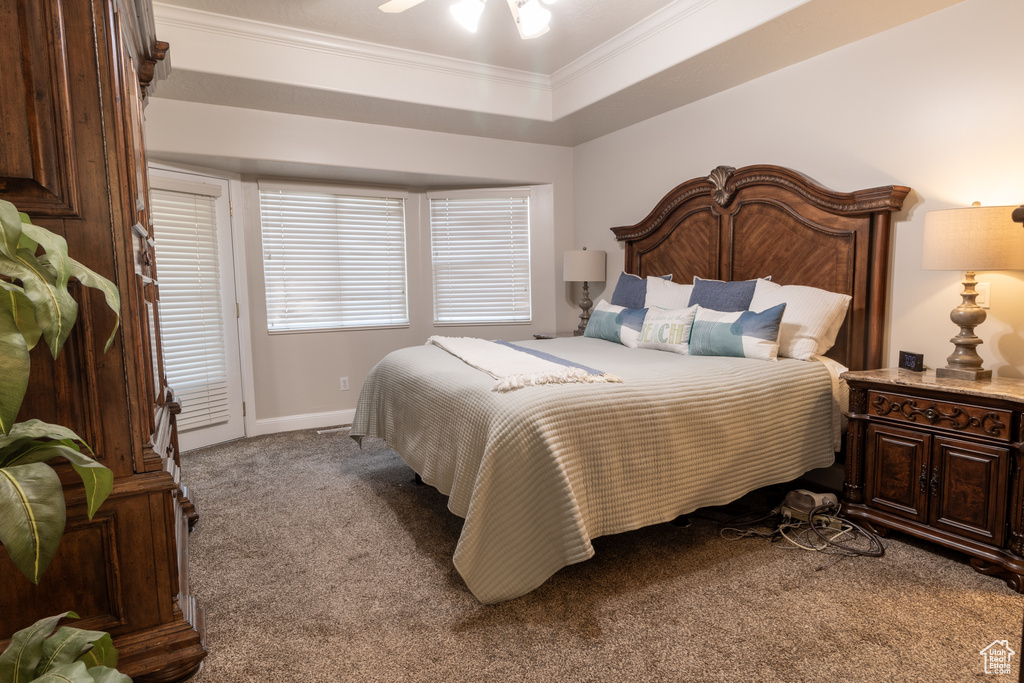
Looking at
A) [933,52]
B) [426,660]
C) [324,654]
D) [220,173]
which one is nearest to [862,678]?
[426,660]

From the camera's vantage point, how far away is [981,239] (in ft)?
7.57

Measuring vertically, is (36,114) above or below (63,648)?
above

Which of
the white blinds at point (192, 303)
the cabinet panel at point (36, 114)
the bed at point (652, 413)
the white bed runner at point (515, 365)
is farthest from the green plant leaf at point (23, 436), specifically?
the white blinds at point (192, 303)

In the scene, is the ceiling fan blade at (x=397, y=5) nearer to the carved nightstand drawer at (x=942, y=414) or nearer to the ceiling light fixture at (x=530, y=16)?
the ceiling light fixture at (x=530, y=16)

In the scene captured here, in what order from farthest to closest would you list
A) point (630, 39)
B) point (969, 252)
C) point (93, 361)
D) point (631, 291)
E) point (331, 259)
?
point (331, 259) < point (631, 291) < point (630, 39) < point (969, 252) < point (93, 361)

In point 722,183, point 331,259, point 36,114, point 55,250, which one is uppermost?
point 722,183

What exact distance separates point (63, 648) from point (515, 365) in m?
1.90

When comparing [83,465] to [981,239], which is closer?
[83,465]

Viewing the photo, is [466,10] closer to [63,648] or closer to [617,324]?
[617,324]

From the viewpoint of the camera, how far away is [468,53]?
12.6 feet

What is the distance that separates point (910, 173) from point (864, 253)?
0.42 meters

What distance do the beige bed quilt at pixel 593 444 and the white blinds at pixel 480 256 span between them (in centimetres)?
218

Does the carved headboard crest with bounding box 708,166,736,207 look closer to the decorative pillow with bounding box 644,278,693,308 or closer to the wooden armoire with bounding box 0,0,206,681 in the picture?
the decorative pillow with bounding box 644,278,693,308

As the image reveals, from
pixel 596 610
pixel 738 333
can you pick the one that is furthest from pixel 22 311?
pixel 738 333
